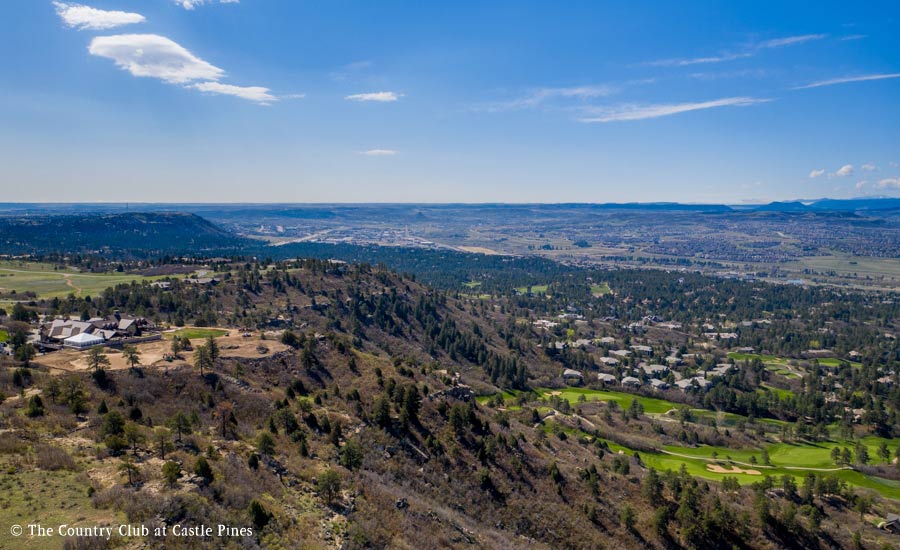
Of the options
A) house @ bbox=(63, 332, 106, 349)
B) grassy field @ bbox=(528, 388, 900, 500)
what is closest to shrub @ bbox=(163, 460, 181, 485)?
house @ bbox=(63, 332, 106, 349)

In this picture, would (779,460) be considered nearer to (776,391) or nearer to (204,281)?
(776,391)

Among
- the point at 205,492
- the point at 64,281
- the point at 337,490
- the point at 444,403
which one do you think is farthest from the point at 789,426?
the point at 64,281

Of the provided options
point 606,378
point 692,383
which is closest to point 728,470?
point 606,378

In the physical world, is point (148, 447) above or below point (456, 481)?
above

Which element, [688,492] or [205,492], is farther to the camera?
[688,492]

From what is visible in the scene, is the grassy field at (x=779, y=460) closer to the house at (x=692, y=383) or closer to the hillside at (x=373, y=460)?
the hillside at (x=373, y=460)

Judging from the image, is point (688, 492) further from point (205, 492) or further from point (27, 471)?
point (27, 471)

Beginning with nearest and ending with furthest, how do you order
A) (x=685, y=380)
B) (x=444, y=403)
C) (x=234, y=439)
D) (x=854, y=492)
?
1. (x=234, y=439)
2. (x=444, y=403)
3. (x=854, y=492)
4. (x=685, y=380)
